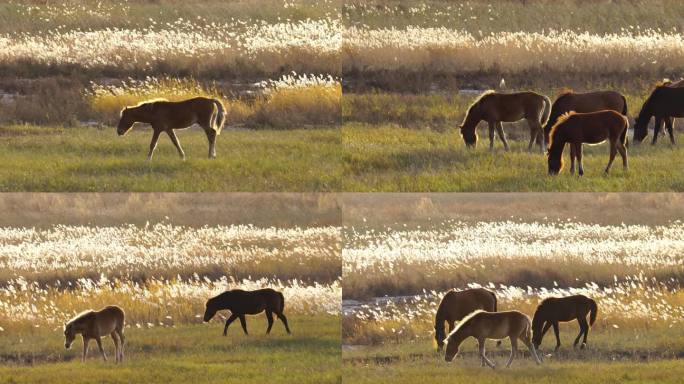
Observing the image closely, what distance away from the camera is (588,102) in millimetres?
14141

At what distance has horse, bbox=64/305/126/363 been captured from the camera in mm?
13602

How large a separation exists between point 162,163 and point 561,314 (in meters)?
4.39

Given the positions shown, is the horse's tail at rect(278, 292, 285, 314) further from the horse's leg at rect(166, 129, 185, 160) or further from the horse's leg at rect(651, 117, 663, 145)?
the horse's leg at rect(651, 117, 663, 145)

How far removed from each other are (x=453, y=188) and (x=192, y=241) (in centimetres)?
282

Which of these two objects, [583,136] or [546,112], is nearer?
[583,136]

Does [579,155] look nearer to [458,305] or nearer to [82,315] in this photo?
[458,305]

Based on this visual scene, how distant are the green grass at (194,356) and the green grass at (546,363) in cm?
37

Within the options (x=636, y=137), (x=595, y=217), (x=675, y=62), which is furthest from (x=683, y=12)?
(x=595, y=217)

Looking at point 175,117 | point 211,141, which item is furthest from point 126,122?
point 211,141

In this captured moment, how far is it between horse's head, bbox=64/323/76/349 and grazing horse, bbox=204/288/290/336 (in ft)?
4.47

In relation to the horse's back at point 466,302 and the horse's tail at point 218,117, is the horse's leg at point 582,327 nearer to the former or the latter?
the horse's back at point 466,302

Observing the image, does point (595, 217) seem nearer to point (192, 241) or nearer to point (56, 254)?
point (192, 241)

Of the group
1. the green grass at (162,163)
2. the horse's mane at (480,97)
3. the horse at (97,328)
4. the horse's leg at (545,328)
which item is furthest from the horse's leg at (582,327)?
the horse at (97,328)

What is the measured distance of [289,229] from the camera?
554 inches
